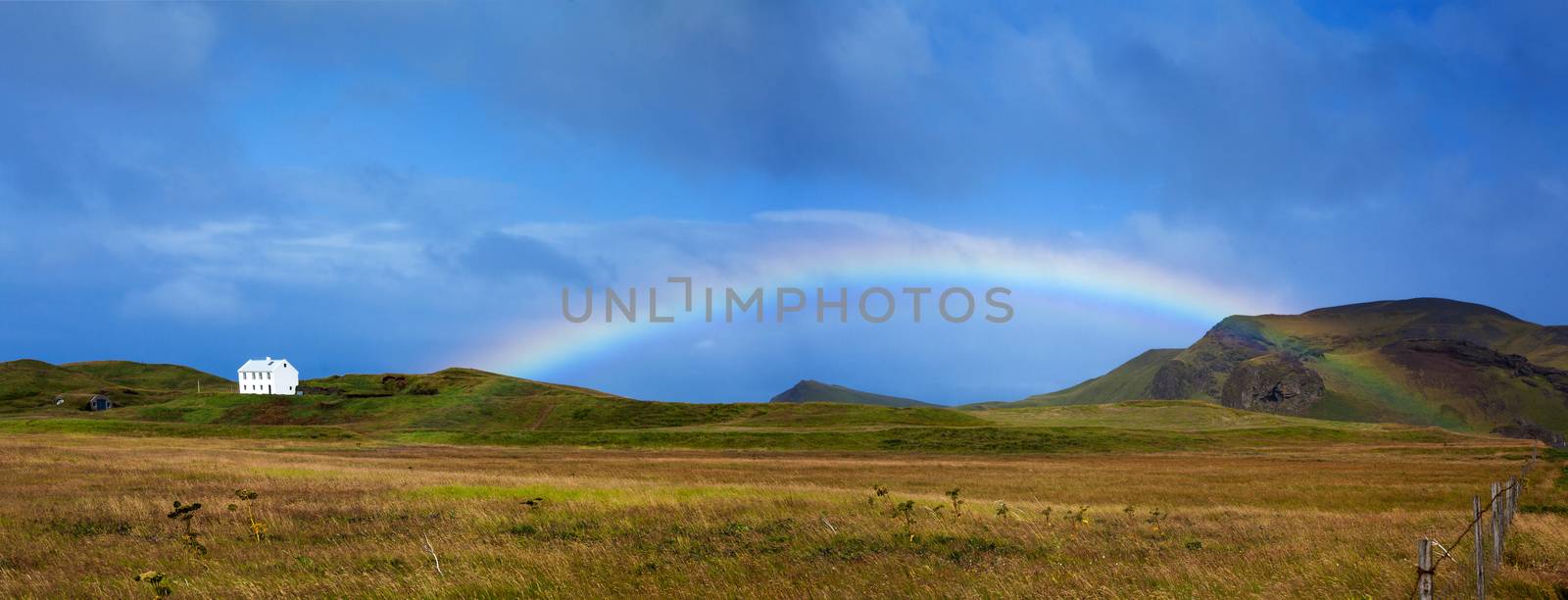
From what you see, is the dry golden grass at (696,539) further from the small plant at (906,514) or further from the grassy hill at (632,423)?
the grassy hill at (632,423)

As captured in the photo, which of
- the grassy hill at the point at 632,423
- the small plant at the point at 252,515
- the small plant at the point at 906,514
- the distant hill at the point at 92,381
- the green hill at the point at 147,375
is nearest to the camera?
the small plant at the point at 252,515

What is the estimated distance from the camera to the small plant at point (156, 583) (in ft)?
41.2

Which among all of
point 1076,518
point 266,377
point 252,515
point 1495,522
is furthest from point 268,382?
point 1495,522

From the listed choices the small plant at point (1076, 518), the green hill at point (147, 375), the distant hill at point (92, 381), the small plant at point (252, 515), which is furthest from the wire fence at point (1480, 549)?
the green hill at point (147, 375)

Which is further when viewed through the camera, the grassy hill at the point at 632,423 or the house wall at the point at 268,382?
the house wall at the point at 268,382

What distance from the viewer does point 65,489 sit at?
2742 cm

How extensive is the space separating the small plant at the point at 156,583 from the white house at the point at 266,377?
17127 centimetres

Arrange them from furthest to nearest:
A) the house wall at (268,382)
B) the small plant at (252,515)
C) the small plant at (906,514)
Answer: the house wall at (268,382) → the small plant at (906,514) → the small plant at (252,515)

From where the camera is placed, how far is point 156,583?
1321 cm

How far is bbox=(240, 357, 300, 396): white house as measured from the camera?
164m

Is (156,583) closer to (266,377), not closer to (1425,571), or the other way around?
(1425,571)

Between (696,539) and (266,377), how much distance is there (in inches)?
6806

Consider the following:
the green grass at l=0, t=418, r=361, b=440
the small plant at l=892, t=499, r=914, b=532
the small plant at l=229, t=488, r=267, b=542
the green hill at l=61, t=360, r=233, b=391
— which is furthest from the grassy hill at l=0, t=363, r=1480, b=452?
Result: the small plant at l=229, t=488, r=267, b=542

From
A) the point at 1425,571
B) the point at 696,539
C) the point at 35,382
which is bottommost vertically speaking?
the point at 696,539
